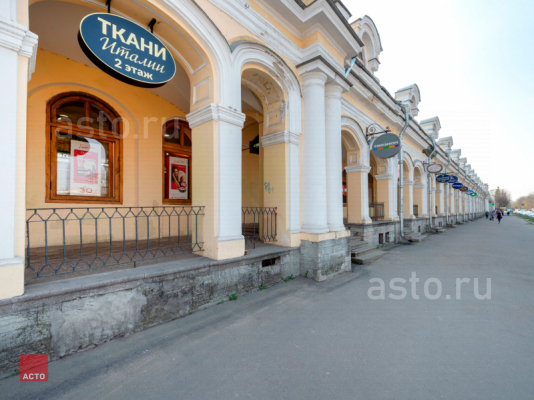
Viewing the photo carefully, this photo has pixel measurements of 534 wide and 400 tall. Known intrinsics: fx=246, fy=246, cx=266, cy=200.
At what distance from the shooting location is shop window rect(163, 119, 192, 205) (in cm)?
678

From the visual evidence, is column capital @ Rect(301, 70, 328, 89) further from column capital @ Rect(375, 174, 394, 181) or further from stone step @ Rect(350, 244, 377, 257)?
column capital @ Rect(375, 174, 394, 181)

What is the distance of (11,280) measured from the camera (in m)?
2.43

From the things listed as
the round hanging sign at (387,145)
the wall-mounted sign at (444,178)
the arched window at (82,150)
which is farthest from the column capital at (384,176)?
the arched window at (82,150)

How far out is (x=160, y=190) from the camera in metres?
6.57

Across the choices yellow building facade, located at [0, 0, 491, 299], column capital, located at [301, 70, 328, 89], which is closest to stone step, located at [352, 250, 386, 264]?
yellow building facade, located at [0, 0, 491, 299]

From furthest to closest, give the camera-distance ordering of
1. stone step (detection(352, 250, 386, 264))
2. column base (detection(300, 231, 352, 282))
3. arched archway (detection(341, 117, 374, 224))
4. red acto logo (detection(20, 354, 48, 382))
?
arched archway (detection(341, 117, 374, 224)), stone step (detection(352, 250, 386, 264)), column base (detection(300, 231, 352, 282)), red acto logo (detection(20, 354, 48, 382))

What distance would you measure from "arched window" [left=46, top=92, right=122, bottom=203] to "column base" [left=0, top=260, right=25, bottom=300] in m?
3.10

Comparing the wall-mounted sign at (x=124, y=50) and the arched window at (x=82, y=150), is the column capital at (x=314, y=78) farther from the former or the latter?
the arched window at (x=82, y=150)

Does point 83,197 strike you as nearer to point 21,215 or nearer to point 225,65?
point 21,215

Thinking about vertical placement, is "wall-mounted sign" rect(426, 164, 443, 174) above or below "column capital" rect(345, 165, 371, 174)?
Result: above

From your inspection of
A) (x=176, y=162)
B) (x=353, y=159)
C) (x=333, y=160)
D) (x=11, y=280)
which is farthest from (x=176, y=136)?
(x=353, y=159)

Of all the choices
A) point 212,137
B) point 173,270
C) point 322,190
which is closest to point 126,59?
point 212,137

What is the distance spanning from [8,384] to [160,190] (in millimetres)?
4743

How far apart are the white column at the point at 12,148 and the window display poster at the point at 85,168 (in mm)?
3023
